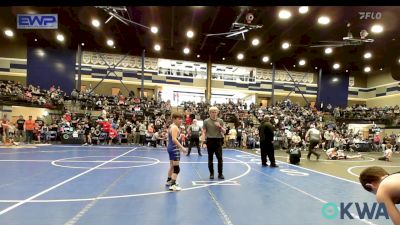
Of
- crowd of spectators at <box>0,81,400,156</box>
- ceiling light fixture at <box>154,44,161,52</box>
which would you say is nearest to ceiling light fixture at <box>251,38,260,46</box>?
crowd of spectators at <box>0,81,400,156</box>

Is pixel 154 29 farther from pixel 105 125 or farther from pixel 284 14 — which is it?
pixel 284 14

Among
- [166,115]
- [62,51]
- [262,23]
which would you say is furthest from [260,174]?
[62,51]

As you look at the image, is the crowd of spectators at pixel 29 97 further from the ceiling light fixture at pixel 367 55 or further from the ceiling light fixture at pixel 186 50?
the ceiling light fixture at pixel 367 55

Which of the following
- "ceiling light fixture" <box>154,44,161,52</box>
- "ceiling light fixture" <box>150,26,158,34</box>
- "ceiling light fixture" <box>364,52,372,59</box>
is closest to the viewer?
"ceiling light fixture" <box>150,26,158,34</box>

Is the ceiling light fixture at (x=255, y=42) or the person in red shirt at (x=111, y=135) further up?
the ceiling light fixture at (x=255, y=42)

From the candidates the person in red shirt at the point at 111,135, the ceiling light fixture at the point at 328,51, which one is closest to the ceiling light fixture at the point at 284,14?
the ceiling light fixture at the point at 328,51

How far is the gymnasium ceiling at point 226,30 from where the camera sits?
57.7 ft

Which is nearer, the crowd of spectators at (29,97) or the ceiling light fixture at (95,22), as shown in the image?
the ceiling light fixture at (95,22)

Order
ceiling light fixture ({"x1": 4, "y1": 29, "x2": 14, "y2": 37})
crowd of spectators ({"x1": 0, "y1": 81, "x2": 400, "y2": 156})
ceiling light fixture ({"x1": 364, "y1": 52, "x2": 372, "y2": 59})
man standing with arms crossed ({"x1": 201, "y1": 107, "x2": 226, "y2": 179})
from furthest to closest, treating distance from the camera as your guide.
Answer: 1. ceiling light fixture ({"x1": 364, "y1": 52, "x2": 372, "y2": 59})
2. ceiling light fixture ({"x1": 4, "y1": 29, "x2": 14, "y2": 37})
3. crowd of spectators ({"x1": 0, "y1": 81, "x2": 400, "y2": 156})
4. man standing with arms crossed ({"x1": 201, "y1": 107, "x2": 226, "y2": 179})

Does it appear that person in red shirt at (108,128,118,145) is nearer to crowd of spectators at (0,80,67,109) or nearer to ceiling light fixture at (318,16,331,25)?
crowd of spectators at (0,80,67,109)

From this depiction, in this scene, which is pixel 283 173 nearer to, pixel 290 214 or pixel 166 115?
pixel 290 214

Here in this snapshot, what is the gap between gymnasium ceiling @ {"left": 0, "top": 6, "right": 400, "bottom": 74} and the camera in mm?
17578

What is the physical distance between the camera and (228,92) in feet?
Result: 129

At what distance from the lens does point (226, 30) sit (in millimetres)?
21812
